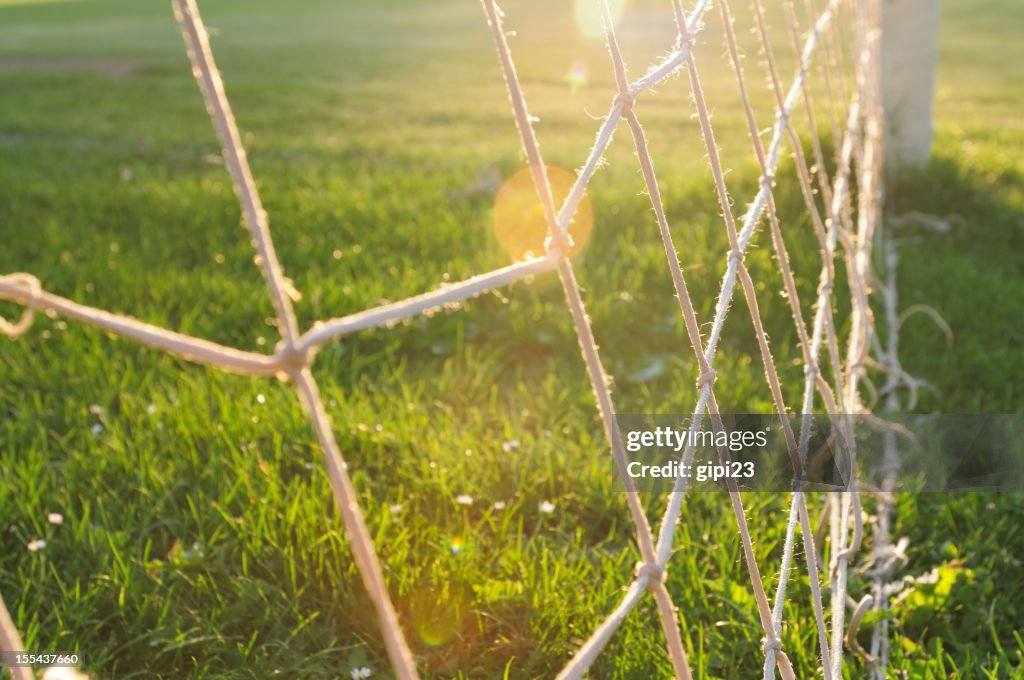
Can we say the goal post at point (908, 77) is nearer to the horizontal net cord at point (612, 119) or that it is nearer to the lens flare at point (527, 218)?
the lens flare at point (527, 218)

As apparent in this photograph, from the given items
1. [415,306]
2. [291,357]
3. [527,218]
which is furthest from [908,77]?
[291,357]

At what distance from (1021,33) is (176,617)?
21.7m

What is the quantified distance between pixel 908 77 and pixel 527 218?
5.85 feet

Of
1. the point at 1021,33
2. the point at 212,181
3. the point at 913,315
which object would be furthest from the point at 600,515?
the point at 1021,33

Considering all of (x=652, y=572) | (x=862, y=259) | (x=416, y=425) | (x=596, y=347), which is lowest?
(x=416, y=425)

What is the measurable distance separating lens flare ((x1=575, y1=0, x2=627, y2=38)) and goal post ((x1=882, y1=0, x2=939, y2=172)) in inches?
701

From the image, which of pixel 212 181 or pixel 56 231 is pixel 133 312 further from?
pixel 212 181

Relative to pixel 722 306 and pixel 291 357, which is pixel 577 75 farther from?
pixel 291 357

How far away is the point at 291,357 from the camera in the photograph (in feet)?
2.14

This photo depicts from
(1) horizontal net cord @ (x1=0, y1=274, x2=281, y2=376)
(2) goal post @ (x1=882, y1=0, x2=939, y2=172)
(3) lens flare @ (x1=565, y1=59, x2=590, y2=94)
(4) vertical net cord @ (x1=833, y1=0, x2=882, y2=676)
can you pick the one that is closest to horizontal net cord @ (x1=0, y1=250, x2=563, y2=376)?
(1) horizontal net cord @ (x1=0, y1=274, x2=281, y2=376)

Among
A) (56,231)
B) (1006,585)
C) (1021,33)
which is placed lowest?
(1006,585)

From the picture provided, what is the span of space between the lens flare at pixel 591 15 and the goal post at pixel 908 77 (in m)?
17.8

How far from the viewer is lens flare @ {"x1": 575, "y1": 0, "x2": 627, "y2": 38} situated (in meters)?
22.2

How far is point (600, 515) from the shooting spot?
187 cm
